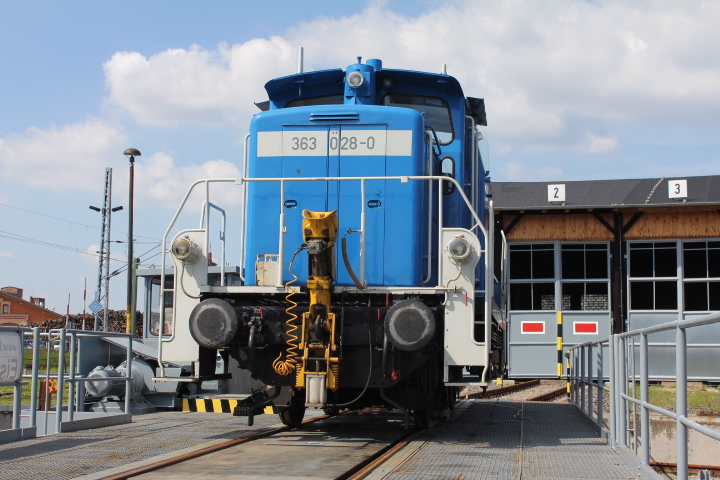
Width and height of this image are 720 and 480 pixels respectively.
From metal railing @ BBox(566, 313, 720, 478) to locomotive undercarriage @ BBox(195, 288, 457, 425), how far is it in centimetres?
169

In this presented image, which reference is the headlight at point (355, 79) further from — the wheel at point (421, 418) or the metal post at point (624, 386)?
the metal post at point (624, 386)

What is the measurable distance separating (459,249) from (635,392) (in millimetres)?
1933

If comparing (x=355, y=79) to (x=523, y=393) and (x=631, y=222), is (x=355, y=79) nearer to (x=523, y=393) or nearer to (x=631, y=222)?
(x=523, y=393)

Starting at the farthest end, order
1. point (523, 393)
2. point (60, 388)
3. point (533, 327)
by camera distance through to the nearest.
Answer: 1. point (533, 327)
2. point (523, 393)
3. point (60, 388)

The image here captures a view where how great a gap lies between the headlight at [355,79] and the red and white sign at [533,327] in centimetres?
1452

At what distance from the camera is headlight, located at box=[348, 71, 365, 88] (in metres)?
8.26

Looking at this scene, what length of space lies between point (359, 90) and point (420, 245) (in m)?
1.91

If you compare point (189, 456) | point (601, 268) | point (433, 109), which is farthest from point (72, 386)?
point (601, 268)

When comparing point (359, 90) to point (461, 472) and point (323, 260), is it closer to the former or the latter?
point (323, 260)

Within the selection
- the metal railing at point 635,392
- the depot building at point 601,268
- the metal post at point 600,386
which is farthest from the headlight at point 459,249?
the depot building at point 601,268

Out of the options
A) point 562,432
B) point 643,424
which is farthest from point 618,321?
point 643,424

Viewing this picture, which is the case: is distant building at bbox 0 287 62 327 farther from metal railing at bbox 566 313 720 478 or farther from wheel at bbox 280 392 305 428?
metal railing at bbox 566 313 720 478

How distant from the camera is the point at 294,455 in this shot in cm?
636

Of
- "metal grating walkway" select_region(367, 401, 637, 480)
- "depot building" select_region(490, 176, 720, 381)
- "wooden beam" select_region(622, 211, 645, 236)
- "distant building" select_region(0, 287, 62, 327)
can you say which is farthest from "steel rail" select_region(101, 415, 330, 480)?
"distant building" select_region(0, 287, 62, 327)
